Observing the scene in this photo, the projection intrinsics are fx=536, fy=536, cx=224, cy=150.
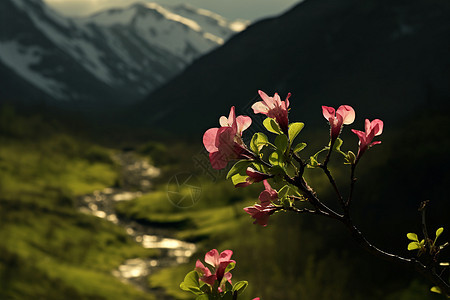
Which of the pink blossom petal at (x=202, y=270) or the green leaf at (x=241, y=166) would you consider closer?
the green leaf at (x=241, y=166)

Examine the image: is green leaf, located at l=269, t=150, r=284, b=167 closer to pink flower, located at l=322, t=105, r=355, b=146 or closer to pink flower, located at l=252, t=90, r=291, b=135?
pink flower, located at l=252, t=90, r=291, b=135

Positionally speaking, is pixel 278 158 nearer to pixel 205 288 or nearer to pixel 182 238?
pixel 205 288

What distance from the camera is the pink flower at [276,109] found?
2811 millimetres

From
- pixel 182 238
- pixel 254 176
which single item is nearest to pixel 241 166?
pixel 254 176

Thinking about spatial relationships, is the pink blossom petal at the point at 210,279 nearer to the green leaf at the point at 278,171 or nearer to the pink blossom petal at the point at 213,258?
the pink blossom petal at the point at 213,258

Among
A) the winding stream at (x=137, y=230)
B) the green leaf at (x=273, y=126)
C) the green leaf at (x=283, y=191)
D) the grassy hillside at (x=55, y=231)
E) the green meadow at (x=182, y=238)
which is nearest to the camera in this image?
the green leaf at (x=273, y=126)

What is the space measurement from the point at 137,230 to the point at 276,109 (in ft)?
291

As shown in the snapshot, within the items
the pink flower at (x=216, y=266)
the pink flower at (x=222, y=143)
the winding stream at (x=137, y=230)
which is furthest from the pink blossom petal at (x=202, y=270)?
the winding stream at (x=137, y=230)

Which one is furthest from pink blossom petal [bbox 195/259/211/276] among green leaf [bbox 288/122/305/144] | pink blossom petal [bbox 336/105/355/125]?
pink blossom petal [bbox 336/105/355/125]

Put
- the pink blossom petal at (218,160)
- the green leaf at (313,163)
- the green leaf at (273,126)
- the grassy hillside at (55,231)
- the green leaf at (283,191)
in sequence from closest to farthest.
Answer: the pink blossom petal at (218,160) < the green leaf at (273,126) < the green leaf at (313,163) < the green leaf at (283,191) < the grassy hillside at (55,231)

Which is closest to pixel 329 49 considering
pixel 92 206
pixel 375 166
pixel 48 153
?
pixel 48 153

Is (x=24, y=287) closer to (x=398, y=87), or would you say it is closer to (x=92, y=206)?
(x=92, y=206)

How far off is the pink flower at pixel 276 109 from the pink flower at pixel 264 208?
0.37 meters

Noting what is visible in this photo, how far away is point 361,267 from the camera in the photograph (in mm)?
38406
